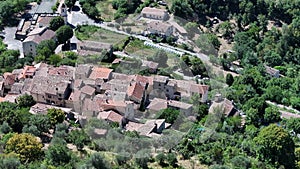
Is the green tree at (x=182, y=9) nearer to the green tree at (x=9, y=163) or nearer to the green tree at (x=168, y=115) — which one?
the green tree at (x=168, y=115)

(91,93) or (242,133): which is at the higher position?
(91,93)

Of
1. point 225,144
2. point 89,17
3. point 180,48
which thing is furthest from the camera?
point 89,17

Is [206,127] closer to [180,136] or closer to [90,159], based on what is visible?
[180,136]

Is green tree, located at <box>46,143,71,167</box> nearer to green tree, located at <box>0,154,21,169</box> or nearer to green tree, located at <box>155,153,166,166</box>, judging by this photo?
green tree, located at <box>0,154,21,169</box>

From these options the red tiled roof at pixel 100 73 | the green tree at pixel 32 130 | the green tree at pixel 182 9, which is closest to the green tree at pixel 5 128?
the green tree at pixel 32 130

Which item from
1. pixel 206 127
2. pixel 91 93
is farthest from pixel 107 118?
pixel 206 127

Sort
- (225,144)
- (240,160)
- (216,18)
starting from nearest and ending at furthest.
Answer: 1. (240,160)
2. (225,144)
3. (216,18)
